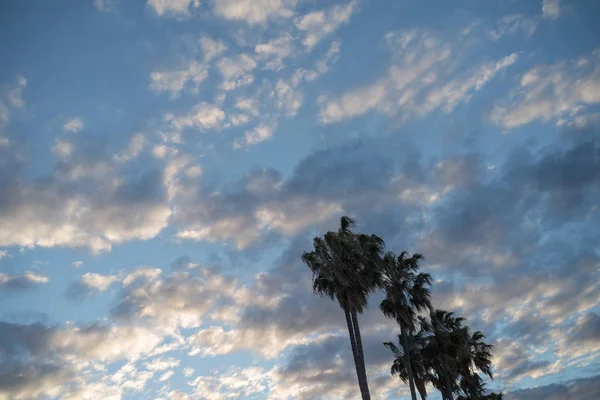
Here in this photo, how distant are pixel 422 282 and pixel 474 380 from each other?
17.5 meters

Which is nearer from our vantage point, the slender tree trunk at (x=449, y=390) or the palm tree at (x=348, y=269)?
the palm tree at (x=348, y=269)

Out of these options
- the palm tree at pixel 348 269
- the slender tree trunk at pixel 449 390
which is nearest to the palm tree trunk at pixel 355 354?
→ the palm tree at pixel 348 269

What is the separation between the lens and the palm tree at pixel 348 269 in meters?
36.9

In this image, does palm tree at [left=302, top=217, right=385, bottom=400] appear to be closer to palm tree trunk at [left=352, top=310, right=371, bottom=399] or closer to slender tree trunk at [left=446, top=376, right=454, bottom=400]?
palm tree trunk at [left=352, top=310, right=371, bottom=399]

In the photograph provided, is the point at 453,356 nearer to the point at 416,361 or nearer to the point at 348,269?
the point at 416,361

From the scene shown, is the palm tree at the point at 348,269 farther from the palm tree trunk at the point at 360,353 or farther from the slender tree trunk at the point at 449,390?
the slender tree trunk at the point at 449,390

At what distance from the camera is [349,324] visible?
1460 inches

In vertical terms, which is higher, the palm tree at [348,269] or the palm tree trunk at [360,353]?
the palm tree at [348,269]

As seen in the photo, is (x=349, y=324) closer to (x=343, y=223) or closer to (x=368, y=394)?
(x=368, y=394)

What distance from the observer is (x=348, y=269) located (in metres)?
37.7

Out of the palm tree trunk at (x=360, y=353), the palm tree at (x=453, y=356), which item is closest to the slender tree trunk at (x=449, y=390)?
the palm tree at (x=453, y=356)

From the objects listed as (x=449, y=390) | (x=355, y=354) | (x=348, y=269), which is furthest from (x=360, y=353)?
(x=449, y=390)

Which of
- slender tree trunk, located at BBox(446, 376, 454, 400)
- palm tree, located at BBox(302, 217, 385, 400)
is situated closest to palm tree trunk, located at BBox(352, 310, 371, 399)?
palm tree, located at BBox(302, 217, 385, 400)

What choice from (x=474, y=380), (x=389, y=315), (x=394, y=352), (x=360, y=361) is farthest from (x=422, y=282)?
(x=474, y=380)
